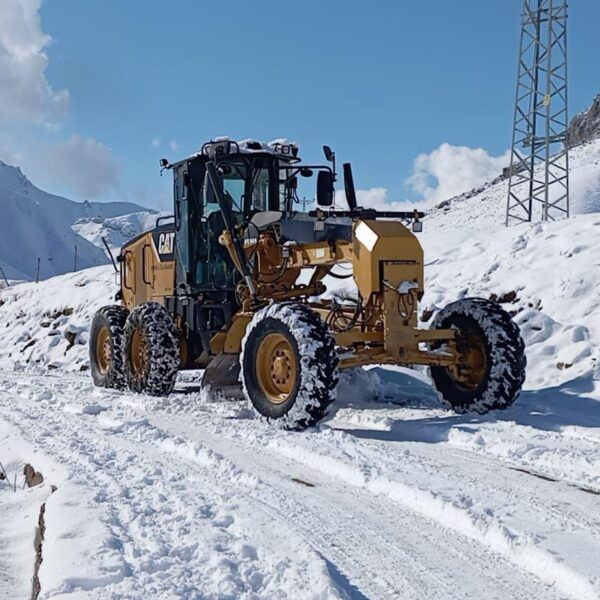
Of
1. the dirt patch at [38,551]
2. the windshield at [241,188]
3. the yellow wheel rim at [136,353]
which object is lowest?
the dirt patch at [38,551]

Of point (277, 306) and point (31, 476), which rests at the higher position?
point (277, 306)

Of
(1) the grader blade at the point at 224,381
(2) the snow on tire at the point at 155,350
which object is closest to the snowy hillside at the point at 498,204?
(2) the snow on tire at the point at 155,350

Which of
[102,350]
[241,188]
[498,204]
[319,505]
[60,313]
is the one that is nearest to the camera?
[319,505]

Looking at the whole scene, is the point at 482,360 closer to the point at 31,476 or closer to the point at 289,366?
the point at 289,366

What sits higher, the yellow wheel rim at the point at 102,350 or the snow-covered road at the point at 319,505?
the yellow wheel rim at the point at 102,350

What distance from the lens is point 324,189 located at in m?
8.80

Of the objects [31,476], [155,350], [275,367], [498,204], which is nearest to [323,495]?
[31,476]

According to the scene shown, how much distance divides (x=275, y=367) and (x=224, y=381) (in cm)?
158

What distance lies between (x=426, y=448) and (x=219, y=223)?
466 cm

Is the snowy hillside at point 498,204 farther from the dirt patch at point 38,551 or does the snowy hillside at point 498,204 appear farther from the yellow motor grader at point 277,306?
the dirt patch at point 38,551

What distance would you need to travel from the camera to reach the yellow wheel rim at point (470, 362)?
761cm

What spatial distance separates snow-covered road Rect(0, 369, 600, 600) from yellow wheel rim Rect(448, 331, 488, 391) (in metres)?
0.56

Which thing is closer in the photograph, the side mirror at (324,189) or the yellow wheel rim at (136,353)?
the side mirror at (324,189)

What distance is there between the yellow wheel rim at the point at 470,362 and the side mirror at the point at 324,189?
220 cm
